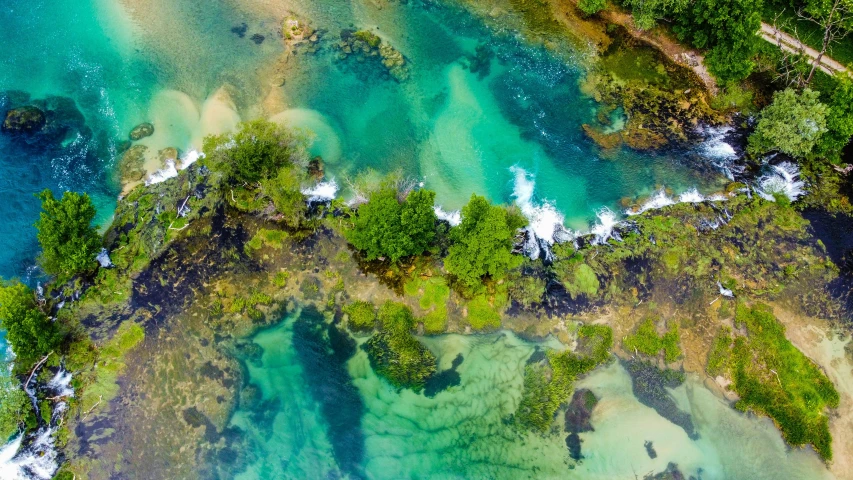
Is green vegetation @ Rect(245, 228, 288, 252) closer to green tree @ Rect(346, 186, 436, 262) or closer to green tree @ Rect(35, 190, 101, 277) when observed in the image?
green tree @ Rect(346, 186, 436, 262)

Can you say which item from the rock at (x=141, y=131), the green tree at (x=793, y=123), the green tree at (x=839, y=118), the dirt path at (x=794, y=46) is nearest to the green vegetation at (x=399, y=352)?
the rock at (x=141, y=131)

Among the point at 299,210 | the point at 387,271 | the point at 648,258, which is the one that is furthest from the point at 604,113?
the point at 299,210

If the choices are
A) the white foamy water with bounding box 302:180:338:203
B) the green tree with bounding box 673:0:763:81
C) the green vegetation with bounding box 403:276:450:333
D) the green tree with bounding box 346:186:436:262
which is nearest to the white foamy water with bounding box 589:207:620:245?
the green vegetation with bounding box 403:276:450:333

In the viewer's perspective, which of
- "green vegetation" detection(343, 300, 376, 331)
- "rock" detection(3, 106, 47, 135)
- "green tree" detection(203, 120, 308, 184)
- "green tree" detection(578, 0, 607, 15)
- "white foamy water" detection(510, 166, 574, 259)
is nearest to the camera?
"green vegetation" detection(343, 300, 376, 331)

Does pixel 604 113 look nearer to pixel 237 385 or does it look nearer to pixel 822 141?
pixel 822 141

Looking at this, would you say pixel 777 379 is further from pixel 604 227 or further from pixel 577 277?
pixel 604 227

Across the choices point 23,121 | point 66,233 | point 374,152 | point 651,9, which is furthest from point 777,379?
point 23,121

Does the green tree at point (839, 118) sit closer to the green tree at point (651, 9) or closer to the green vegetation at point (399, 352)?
the green tree at point (651, 9)
